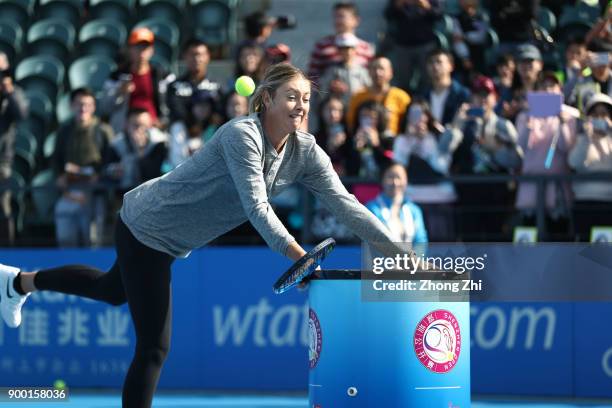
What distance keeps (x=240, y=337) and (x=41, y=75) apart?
4702 millimetres

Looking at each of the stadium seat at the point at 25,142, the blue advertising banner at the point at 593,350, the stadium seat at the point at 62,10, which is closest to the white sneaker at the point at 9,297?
the blue advertising banner at the point at 593,350

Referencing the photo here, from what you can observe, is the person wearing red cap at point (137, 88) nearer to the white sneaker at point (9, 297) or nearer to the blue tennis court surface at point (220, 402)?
the blue tennis court surface at point (220, 402)

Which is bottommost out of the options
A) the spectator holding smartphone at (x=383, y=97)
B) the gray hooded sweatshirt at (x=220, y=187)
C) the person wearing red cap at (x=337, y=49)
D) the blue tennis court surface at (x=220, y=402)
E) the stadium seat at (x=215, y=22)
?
the blue tennis court surface at (x=220, y=402)

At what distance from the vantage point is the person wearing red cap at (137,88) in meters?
11.5

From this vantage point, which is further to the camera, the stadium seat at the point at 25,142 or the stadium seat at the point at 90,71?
the stadium seat at the point at 90,71

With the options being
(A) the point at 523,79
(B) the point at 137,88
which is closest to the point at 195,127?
(B) the point at 137,88

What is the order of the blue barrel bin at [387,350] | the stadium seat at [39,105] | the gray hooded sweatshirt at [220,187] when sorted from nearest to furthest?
the gray hooded sweatshirt at [220,187], the blue barrel bin at [387,350], the stadium seat at [39,105]

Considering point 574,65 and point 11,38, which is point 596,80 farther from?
point 11,38

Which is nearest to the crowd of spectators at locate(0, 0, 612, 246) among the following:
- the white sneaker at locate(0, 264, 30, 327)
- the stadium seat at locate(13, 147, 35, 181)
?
the stadium seat at locate(13, 147, 35, 181)

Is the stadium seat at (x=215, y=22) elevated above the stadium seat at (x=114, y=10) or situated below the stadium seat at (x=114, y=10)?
below

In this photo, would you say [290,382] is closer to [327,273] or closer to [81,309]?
[81,309]

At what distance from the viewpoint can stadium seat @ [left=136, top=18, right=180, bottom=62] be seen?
13.4 meters

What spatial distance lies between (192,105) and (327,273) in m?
5.18

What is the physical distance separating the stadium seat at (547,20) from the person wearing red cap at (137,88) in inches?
137
